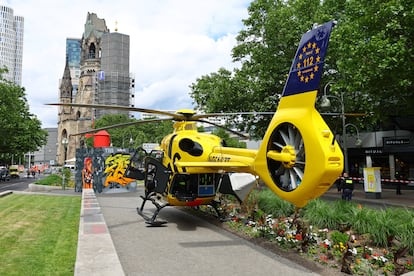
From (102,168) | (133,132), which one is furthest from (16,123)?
(133,132)

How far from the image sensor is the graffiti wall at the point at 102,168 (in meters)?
21.2

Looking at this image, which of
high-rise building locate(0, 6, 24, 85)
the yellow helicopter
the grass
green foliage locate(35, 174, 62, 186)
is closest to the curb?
the grass

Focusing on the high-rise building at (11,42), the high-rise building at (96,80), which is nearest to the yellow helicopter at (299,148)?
the high-rise building at (96,80)

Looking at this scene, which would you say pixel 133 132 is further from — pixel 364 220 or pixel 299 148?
pixel 299 148

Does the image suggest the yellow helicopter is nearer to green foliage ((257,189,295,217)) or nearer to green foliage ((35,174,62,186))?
green foliage ((257,189,295,217))

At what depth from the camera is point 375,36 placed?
12.6 m

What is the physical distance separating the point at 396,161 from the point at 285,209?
21.4 meters

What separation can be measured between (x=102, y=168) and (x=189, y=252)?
15.5 m

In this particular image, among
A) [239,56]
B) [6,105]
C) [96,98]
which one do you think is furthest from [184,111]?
[96,98]

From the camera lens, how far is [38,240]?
7918 mm

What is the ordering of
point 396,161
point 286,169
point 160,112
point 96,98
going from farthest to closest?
point 96,98 < point 396,161 < point 160,112 < point 286,169

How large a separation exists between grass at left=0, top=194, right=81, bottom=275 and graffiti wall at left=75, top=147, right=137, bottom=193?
8147mm

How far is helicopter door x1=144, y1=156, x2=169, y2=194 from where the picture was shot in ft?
35.0

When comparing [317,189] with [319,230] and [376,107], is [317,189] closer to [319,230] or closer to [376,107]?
[319,230]
